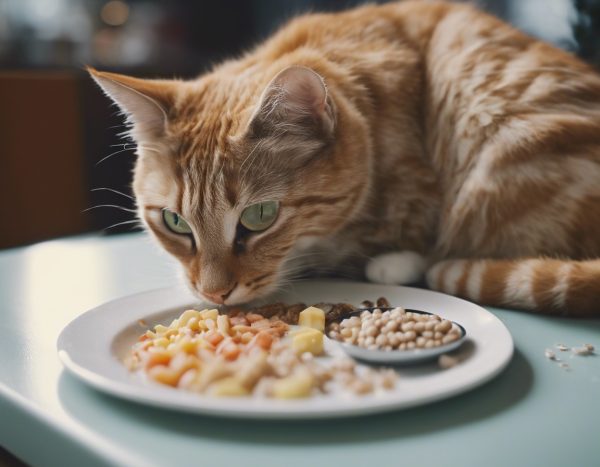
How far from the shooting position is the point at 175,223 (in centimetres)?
153

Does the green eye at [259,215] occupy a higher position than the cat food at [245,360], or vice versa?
the green eye at [259,215]

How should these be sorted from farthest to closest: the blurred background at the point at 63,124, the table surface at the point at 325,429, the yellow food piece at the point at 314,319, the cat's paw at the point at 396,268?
1. the blurred background at the point at 63,124
2. the cat's paw at the point at 396,268
3. the yellow food piece at the point at 314,319
4. the table surface at the point at 325,429

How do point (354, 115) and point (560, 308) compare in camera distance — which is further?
point (354, 115)

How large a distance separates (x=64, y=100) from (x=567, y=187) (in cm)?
259

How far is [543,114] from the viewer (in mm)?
1605

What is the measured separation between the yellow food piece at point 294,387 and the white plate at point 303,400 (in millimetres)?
21

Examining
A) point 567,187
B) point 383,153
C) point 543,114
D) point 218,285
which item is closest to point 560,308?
point 567,187

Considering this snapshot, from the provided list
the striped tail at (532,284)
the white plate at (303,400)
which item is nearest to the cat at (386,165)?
the striped tail at (532,284)

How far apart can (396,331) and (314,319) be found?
0.63 feet

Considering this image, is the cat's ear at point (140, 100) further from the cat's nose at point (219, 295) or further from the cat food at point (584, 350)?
the cat food at point (584, 350)

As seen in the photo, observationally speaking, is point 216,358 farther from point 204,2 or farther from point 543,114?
point 204,2

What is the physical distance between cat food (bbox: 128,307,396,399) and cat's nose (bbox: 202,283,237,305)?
0.06 metres

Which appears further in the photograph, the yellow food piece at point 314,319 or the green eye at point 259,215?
the green eye at point 259,215

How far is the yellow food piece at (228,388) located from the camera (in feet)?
3.09
